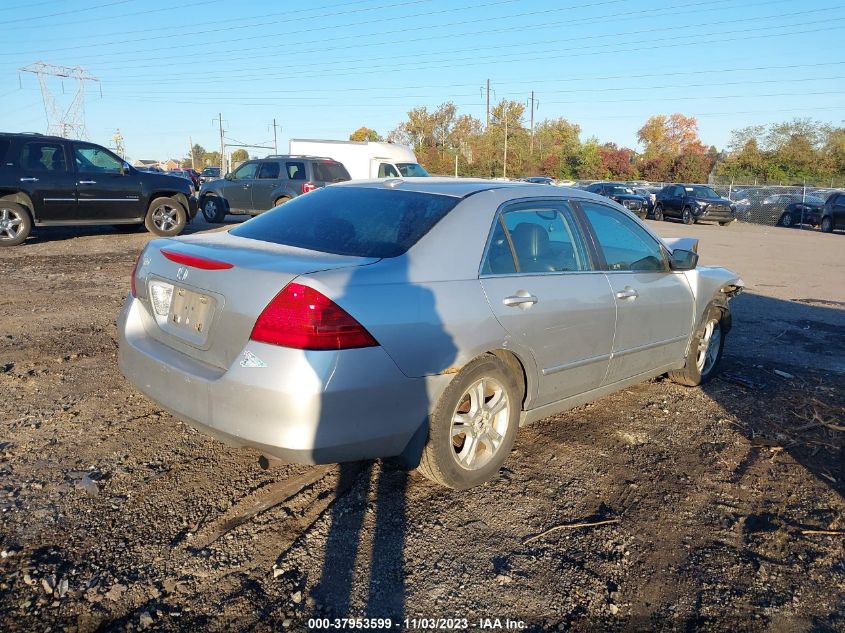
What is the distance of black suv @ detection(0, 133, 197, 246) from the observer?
11945mm

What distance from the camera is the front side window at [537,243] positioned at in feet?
12.6

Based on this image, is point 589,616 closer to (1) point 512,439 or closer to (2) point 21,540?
(1) point 512,439

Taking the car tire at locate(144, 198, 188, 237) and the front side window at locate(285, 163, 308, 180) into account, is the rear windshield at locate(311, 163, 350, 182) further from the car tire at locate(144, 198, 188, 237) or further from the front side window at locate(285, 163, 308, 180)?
the car tire at locate(144, 198, 188, 237)

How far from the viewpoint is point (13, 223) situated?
12094 mm

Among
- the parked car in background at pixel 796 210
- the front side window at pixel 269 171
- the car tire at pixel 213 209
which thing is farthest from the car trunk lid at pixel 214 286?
the parked car in background at pixel 796 210

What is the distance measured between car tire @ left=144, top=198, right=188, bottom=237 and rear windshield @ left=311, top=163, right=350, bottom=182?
169 inches

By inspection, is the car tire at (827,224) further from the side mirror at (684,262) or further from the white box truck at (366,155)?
the side mirror at (684,262)

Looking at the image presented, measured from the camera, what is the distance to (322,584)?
2836mm

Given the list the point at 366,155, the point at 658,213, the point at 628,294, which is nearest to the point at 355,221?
the point at 628,294

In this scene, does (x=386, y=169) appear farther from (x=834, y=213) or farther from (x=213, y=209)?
(x=834, y=213)

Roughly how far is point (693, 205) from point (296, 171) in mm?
18533

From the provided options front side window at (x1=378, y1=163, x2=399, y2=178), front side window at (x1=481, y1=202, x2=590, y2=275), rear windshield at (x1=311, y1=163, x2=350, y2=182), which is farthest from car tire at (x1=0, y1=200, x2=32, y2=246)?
front side window at (x1=378, y1=163, x2=399, y2=178)

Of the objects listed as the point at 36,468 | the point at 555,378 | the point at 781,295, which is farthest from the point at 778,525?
the point at 781,295

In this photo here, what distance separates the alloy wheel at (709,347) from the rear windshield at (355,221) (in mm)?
2899
